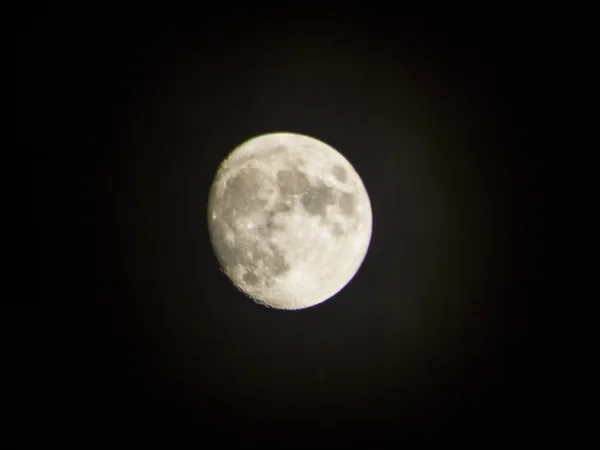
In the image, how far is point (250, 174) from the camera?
7.64 ft

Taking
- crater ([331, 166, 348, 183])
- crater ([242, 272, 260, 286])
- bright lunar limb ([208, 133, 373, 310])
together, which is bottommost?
crater ([242, 272, 260, 286])

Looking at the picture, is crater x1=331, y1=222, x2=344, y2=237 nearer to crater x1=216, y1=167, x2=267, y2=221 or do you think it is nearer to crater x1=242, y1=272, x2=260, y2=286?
crater x1=216, y1=167, x2=267, y2=221

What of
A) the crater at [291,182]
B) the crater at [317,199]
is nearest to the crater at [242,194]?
the crater at [291,182]

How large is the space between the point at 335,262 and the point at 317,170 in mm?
572

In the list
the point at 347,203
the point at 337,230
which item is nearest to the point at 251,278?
the point at 337,230

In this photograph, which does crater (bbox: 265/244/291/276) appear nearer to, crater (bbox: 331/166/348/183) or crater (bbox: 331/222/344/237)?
crater (bbox: 331/222/344/237)

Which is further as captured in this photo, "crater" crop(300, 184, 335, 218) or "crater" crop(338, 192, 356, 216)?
"crater" crop(338, 192, 356, 216)

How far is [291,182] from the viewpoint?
7.48ft

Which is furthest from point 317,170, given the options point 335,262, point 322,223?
point 335,262

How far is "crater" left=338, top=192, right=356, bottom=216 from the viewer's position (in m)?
2.39

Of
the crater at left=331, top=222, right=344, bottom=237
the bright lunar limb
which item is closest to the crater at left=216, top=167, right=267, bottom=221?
the bright lunar limb

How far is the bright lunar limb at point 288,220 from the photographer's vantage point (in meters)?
2.26

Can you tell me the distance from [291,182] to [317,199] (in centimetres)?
18

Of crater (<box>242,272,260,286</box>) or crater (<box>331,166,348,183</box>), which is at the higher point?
crater (<box>331,166,348,183</box>)
